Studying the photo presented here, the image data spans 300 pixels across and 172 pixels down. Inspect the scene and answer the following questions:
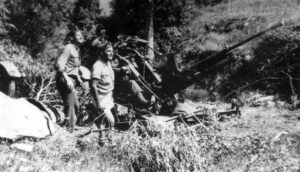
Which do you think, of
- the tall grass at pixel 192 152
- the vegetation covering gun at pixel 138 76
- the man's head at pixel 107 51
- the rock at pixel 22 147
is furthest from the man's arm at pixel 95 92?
the rock at pixel 22 147

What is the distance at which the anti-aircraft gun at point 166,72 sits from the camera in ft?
20.6

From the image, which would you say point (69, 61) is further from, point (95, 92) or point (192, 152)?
point (192, 152)

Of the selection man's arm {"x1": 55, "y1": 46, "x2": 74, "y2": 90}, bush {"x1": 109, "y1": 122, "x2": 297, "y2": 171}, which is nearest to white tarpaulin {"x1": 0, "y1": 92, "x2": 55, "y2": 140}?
man's arm {"x1": 55, "y1": 46, "x2": 74, "y2": 90}

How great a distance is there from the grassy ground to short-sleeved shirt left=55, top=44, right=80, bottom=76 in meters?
1.18

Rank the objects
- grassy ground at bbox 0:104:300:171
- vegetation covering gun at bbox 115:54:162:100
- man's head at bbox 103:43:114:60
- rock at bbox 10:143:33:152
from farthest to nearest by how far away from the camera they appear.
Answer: vegetation covering gun at bbox 115:54:162:100
man's head at bbox 103:43:114:60
rock at bbox 10:143:33:152
grassy ground at bbox 0:104:300:171

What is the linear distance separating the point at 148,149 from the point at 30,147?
1.73m

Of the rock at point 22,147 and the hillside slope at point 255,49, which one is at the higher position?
the hillside slope at point 255,49

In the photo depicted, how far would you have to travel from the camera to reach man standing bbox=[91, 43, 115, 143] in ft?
17.7

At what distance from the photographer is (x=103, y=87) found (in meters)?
5.61

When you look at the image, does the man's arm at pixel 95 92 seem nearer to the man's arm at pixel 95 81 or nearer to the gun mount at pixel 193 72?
the man's arm at pixel 95 81

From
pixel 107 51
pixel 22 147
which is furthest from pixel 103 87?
pixel 22 147

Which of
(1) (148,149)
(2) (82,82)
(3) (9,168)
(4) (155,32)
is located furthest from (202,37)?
(3) (9,168)

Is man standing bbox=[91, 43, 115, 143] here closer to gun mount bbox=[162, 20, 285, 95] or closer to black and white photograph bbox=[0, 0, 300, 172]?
black and white photograph bbox=[0, 0, 300, 172]

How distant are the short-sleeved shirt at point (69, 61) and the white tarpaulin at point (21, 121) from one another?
2.74 feet
